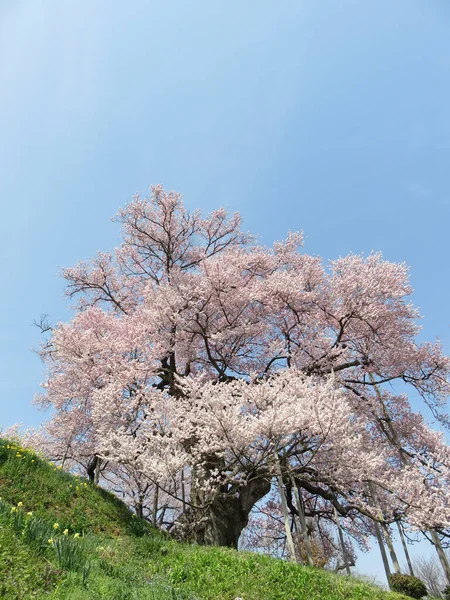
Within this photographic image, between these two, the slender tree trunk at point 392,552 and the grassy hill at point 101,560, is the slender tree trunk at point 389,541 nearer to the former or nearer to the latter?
the slender tree trunk at point 392,552

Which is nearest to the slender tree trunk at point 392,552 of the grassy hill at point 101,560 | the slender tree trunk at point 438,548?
the slender tree trunk at point 438,548

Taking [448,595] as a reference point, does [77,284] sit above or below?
above

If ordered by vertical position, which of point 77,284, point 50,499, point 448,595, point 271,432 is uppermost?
point 77,284

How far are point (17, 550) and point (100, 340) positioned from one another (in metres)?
10.7

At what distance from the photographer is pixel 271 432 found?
27.5ft

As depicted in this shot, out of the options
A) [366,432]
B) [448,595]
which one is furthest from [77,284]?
[448,595]

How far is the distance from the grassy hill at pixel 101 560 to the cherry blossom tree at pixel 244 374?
130cm

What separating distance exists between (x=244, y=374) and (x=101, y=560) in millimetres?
10366

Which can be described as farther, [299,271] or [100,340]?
[299,271]

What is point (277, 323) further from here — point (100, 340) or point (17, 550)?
point (17, 550)

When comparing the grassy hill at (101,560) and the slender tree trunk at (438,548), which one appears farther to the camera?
the slender tree trunk at (438,548)

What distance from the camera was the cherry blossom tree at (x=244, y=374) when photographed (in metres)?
9.66

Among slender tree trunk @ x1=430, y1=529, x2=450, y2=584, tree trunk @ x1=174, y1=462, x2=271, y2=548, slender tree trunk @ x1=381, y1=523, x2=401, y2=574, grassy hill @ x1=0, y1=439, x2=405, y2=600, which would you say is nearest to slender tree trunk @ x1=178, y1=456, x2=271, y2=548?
tree trunk @ x1=174, y1=462, x2=271, y2=548

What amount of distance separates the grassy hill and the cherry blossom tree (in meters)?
1.30
